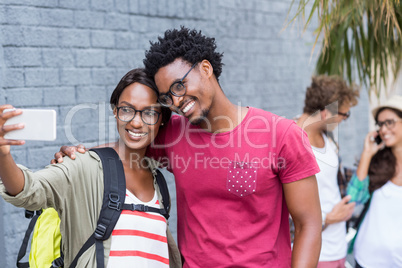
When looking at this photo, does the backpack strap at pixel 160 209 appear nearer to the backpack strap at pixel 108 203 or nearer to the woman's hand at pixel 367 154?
the backpack strap at pixel 108 203

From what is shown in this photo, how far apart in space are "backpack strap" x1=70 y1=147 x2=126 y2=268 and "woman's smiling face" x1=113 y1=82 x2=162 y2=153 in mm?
156

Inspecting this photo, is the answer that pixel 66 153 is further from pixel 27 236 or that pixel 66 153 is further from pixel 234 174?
pixel 234 174

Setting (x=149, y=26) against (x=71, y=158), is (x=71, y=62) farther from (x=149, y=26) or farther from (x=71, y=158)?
(x=71, y=158)

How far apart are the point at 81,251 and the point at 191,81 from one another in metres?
1.00

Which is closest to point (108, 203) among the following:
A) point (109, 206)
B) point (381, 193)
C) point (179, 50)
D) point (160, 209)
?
point (109, 206)

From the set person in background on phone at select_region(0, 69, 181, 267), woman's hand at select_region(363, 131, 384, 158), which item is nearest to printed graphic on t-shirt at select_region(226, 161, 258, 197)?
person in background on phone at select_region(0, 69, 181, 267)

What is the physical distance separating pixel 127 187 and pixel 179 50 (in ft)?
2.53

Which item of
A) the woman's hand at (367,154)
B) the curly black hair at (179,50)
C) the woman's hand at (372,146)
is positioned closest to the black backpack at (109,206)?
the curly black hair at (179,50)

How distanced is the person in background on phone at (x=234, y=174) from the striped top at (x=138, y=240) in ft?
0.56

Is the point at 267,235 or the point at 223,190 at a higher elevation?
the point at 223,190

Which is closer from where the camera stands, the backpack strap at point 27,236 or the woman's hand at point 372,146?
the backpack strap at point 27,236

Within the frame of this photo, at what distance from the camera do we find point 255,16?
19.0 feet

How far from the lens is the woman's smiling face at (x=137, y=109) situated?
2.52m

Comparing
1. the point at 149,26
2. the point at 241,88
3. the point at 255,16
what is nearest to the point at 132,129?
the point at 149,26
